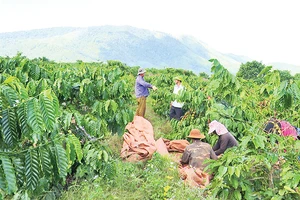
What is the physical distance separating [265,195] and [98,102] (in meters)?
2.30

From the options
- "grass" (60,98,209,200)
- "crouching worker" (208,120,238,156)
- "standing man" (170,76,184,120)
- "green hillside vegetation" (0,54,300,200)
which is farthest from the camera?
"standing man" (170,76,184,120)

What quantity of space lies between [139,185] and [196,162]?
99 centimetres

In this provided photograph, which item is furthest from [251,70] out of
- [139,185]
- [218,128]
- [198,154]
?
[139,185]

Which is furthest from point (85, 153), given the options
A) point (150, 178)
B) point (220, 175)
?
point (220, 175)

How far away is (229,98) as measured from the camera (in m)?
4.72

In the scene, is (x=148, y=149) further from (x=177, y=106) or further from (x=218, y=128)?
(x=177, y=106)

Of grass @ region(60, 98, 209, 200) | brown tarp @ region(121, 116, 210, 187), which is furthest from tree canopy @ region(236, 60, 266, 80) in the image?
grass @ region(60, 98, 209, 200)

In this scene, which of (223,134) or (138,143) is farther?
(138,143)

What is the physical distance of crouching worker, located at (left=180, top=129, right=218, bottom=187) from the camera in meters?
4.71

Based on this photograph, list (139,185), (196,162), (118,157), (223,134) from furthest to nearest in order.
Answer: (118,157)
(223,134)
(196,162)
(139,185)

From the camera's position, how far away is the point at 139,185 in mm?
4555

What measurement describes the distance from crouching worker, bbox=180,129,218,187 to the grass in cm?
17

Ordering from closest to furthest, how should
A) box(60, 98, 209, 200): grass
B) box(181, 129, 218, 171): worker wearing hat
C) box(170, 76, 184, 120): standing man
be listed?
box(60, 98, 209, 200): grass → box(181, 129, 218, 171): worker wearing hat → box(170, 76, 184, 120): standing man

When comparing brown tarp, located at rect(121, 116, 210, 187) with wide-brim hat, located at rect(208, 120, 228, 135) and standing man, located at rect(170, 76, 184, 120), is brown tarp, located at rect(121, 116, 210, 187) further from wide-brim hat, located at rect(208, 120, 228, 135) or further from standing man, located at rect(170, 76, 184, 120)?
standing man, located at rect(170, 76, 184, 120)
